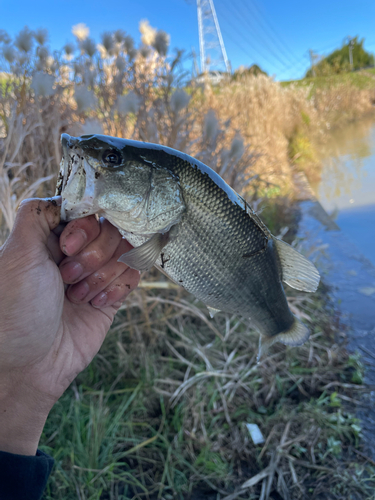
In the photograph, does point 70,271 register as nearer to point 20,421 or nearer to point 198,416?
point 20,421

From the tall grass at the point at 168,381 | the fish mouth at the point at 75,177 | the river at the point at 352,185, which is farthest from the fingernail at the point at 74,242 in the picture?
the river at the point at 352,185

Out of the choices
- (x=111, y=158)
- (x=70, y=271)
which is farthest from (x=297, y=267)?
(x=70, y=271)

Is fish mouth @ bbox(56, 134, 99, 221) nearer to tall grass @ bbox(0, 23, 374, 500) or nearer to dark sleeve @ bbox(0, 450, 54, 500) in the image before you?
dark sleeve @ bbox(0, 450, 54, 500)

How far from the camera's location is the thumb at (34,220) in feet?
3.89

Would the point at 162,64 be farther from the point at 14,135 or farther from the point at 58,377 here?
the point at 58,377

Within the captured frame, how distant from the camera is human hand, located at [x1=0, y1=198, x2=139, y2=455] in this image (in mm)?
1209

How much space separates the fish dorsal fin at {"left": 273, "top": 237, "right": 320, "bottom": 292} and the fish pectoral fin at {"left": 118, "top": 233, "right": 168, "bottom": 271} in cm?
53

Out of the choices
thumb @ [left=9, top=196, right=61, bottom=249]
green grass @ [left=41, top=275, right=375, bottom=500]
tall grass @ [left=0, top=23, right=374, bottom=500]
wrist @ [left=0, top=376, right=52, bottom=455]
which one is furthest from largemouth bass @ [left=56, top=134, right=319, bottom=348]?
green grass @ [left=41, top=275, right=375, bottom=500]

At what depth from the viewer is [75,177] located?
110 cm

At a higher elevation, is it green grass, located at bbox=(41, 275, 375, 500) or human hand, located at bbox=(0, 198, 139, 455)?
human hand, located at bbox=(0, 198, 139, 455)

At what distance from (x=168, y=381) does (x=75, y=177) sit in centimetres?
186

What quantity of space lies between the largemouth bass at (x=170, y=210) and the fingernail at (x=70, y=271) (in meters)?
0.33

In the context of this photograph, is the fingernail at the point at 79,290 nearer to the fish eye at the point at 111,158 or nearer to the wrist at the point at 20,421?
the wrist at the point at 20,421

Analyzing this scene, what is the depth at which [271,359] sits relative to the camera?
2684 mm
